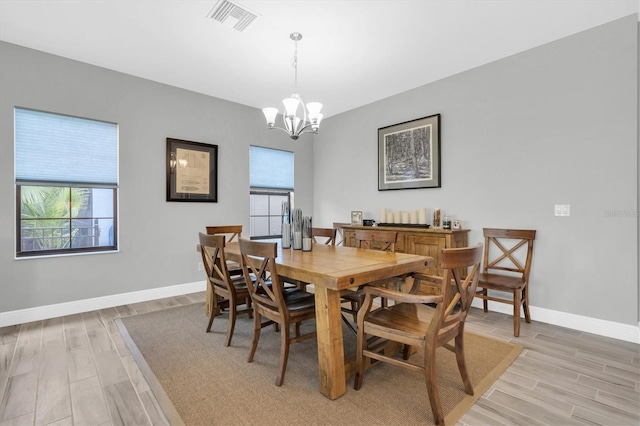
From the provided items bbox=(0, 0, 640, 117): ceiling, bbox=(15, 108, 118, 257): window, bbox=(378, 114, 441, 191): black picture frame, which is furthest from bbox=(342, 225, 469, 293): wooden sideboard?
bbox=(15, 108, 118, 257): window

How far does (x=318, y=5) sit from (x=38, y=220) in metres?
3.67

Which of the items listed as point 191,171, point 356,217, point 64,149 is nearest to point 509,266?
point 356,217

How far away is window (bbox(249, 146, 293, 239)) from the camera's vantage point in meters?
5.12

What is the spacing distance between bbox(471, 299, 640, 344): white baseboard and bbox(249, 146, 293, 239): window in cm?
365

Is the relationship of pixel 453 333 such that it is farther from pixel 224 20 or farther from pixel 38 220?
pixel 38 220

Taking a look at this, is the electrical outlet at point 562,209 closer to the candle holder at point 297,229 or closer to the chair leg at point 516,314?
the chair leg at point 516,314

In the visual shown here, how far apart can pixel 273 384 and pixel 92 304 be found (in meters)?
2.80

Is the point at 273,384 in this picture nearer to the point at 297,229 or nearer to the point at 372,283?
the point at 372,283

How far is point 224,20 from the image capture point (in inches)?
108

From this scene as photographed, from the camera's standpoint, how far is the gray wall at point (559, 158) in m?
2.74

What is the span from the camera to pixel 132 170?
3.88 meters

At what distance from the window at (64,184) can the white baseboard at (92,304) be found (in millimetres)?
600

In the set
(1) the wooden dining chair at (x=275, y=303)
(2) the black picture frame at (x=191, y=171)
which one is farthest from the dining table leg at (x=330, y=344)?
(2) the black picture frame at (x=191, y=171)

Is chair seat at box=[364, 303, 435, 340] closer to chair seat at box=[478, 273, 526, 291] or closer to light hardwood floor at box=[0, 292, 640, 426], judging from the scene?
light hardwood floor at box=[0, 292, 640, 426]
